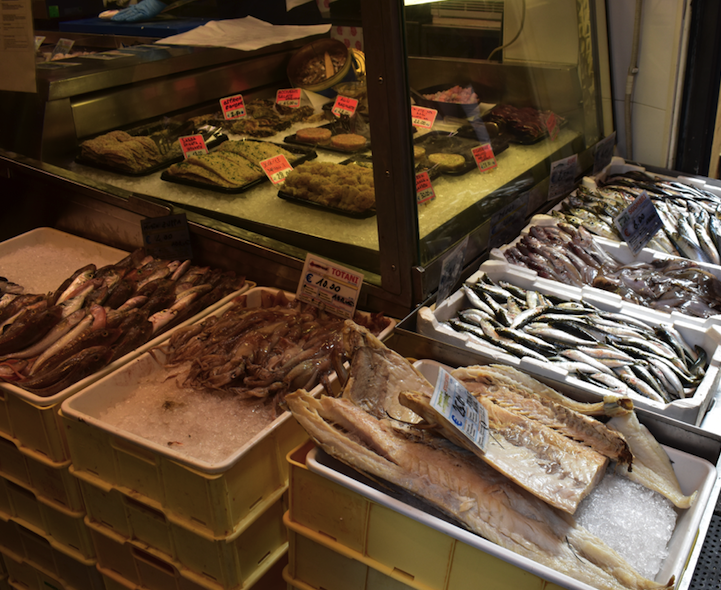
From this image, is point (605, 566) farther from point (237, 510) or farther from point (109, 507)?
point (109, 507)

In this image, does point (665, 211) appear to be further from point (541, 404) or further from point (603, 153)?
point (541, 404)

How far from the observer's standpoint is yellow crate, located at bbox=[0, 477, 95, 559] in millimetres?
2465

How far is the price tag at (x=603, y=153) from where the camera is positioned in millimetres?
4480

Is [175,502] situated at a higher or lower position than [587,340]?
lower

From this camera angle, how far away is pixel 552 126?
12.8 ft

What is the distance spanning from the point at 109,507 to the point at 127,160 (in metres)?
2.19

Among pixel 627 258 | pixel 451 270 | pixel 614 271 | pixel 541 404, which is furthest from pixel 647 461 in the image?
pixel 627 258

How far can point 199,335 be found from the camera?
2662mm

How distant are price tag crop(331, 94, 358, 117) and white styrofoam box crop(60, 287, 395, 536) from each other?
2.43 metres

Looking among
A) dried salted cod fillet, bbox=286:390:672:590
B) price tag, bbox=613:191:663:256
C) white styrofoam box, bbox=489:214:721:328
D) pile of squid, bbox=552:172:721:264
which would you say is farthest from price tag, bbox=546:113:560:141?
dried salted cod fillet, bbox=286:390:672:590

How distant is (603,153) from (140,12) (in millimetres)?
4542

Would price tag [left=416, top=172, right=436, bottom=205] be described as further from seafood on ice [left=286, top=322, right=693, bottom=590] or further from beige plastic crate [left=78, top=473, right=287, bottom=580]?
beige plastic crate [left=78, top=473, right=287, bottom=580]

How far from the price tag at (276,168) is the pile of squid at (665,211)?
1.73m

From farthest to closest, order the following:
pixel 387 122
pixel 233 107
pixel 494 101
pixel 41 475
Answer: pixel 233 107
pixel 494 101
pixel 41 475
pixel 387 122
